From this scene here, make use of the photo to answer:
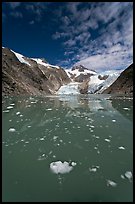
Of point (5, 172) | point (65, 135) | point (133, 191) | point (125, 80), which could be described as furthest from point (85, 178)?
point (125, 80)

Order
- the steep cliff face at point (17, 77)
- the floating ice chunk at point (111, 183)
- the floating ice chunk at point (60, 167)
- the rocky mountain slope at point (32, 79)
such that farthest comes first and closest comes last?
1. the rocky mountain slope at point (32, 79)
2. the steep cliff face at point (17, 77)
3. the floating ice chunk at point (60, 167)
4. the floating ice chunk at point (111, 183)

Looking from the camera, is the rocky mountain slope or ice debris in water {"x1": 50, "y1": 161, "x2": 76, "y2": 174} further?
the rocky mountain slope

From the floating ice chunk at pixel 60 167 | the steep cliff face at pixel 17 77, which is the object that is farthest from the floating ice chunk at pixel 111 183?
the steep cliff face at pixel 17 77

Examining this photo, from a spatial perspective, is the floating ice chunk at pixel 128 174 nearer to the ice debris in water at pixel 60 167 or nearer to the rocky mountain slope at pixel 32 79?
the ice debris in water at pixel 60 167

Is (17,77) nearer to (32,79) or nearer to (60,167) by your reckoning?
(32,79)

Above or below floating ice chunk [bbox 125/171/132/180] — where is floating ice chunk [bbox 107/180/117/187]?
below

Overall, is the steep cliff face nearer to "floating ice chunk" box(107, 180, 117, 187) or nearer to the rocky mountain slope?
the rocky mountain slope

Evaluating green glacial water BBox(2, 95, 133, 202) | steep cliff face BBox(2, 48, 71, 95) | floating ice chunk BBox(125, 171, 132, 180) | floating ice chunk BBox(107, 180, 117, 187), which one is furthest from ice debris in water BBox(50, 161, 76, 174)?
steep cliff face BBox(2, 48, 71, 95)

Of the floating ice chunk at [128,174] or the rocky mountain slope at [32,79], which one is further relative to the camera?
the rocky mountain slope at [32,79]
